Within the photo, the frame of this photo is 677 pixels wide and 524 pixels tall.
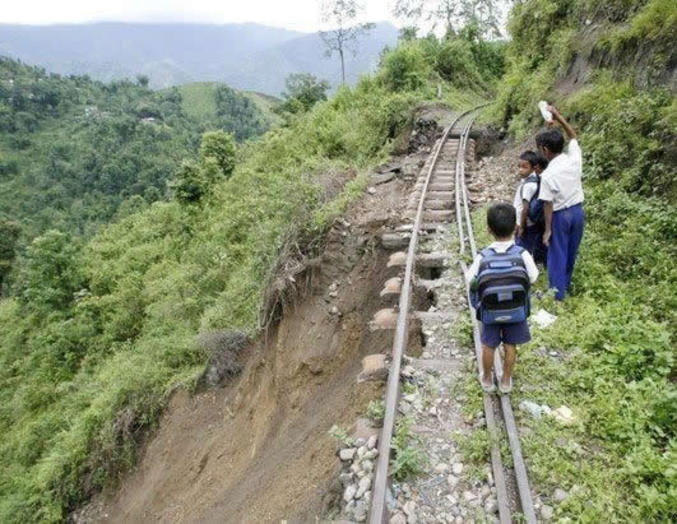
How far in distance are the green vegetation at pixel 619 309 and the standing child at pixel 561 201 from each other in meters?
0.38

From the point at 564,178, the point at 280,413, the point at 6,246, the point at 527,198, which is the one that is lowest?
the point at 6,246

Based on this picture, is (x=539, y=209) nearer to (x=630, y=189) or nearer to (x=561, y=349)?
(x=561, y=349)

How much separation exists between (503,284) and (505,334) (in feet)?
1.64

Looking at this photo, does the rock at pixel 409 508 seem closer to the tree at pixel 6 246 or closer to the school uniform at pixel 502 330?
the school uniform at pixel 502 330

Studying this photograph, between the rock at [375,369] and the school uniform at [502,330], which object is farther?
the rock at [375,369]

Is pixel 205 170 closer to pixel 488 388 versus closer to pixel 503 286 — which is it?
pixel 488 388

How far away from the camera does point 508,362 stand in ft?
12.8

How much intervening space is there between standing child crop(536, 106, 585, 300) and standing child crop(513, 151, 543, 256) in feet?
0.60

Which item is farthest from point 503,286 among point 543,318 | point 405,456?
point 543,318

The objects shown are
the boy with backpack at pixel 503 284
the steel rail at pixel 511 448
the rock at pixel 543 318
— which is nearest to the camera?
the steel rail at pixel 511 448

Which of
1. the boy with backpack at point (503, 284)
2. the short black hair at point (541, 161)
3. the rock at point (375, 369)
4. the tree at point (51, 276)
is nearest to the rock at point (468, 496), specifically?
the boy with backpack at point (503, 284)

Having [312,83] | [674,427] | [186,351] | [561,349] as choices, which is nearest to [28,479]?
[186,351]

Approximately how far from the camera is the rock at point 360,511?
310cm

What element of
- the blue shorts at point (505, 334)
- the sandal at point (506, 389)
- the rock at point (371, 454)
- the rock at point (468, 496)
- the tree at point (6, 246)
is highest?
the blue shorts at point (505, 334)
